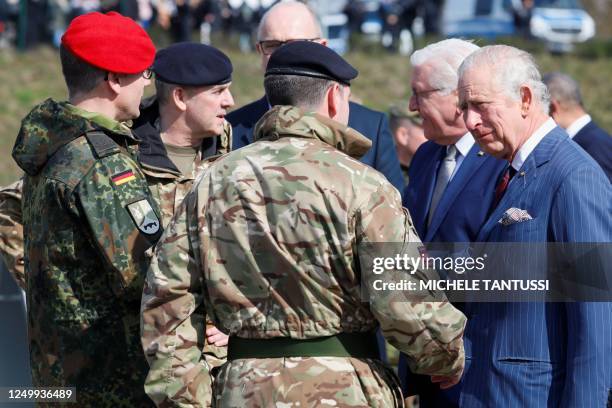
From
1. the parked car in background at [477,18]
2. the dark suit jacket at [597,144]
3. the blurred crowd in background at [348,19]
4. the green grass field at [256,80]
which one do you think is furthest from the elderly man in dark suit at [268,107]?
the parked car in background at [477,18]

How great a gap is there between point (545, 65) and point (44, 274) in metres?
20.1

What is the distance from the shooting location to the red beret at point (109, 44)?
357 centimetres

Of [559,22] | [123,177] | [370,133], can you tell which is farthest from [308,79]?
[559,22]

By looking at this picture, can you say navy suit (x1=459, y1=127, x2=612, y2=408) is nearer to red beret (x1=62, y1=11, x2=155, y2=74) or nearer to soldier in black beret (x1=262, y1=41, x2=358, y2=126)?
soldier in black beret (x1=262, y1=41, x2=358, y2=126)

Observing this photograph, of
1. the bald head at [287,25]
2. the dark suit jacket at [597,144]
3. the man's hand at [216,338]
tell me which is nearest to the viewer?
the man's hand at [216,338]

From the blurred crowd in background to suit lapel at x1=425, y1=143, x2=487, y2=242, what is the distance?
720 inches

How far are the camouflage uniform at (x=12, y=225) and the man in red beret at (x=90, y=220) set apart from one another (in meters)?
0.48

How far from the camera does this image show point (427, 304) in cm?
304

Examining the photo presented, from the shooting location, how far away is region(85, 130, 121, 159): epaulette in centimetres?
344

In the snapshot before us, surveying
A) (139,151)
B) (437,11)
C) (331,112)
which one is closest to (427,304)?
(331,112)

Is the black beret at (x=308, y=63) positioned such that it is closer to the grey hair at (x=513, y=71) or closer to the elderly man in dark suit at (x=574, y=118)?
the grey hair at (x=513, y=71)

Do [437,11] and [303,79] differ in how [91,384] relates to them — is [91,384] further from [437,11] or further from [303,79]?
[437,11]

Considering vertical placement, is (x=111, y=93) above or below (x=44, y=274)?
above

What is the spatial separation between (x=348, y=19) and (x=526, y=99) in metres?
25.2
